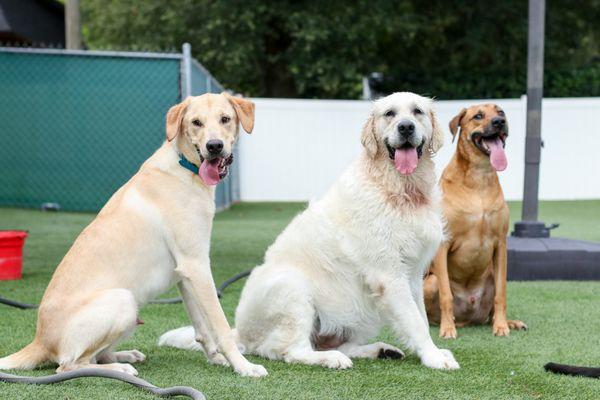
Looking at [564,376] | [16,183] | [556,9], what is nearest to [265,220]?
[16,183]

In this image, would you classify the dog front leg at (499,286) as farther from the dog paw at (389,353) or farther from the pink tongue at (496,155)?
the dog paw at (389,353)

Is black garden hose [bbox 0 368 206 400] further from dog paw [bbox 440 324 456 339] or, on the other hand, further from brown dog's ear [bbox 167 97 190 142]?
dog paw [bbox 440 324 456 339]

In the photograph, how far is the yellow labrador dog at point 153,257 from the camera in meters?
3.72

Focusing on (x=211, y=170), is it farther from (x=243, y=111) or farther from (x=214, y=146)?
(x=243, y=111)

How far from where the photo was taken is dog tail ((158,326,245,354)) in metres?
4.43

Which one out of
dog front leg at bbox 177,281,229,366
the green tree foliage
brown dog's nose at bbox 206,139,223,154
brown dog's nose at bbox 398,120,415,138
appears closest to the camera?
brown dog's nose at bbox 206,139,223,154

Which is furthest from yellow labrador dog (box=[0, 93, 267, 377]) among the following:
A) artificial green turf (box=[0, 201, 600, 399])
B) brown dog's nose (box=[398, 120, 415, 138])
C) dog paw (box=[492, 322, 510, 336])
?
dog paw (box=[492, 322, 510, 336])

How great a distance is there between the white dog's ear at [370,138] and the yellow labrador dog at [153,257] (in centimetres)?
67

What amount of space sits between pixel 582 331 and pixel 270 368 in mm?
2092

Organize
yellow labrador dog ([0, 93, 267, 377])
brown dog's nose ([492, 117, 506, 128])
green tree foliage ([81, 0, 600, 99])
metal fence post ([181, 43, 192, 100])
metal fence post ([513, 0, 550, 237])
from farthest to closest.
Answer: green tree foliage ([81, 0, 600, 99]) → metal fence post ([181, 43, 192, 100]) → metal fence post ([513, 0, 550, 237]) → brown dog's nose ([492, 117, 506, 128]) → yellow labrador dog ([0, 93, 267, 377])

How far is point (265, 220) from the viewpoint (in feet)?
41.1

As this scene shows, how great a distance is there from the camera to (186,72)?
11.0 m

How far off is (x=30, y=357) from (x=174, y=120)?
4.27 ft

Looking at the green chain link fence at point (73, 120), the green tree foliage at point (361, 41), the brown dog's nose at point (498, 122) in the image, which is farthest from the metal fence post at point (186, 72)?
the green tree foliage at point (361, 41)
